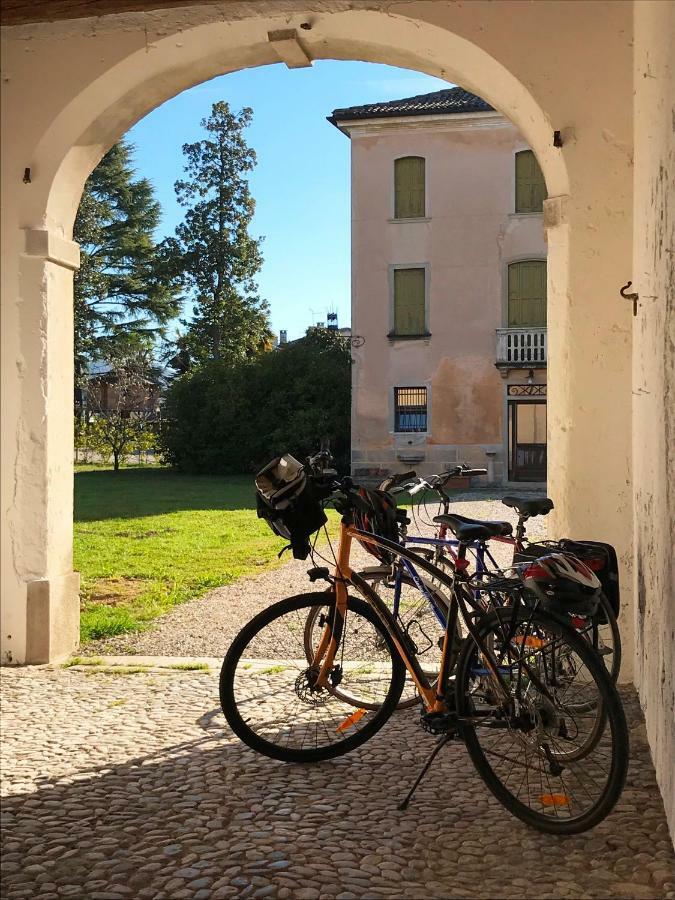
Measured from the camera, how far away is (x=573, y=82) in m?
4.93

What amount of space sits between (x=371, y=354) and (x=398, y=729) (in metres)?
19.1

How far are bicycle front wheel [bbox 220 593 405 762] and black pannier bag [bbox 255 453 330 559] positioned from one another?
0.27m

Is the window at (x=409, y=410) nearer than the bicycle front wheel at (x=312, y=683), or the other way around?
the bicycle front wheel at (x=312, y=683)

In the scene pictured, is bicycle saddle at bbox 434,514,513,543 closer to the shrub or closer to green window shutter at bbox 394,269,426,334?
green window shutter at bbox 394,269,426,334

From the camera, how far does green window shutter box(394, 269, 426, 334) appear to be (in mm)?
22812

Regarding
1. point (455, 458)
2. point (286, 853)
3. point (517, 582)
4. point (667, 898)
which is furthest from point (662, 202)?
point (455, 458)

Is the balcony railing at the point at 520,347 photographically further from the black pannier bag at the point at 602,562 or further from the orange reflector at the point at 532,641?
the orange reflector at the point at 532,641

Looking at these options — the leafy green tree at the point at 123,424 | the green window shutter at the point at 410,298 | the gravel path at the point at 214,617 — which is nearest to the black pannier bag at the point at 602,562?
the gravel path at the point at 214,617

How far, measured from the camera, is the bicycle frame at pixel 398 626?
3.39m

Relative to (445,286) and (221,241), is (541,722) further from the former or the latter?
(221,241)

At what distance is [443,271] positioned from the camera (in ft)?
74.4

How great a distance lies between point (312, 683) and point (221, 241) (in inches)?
1252

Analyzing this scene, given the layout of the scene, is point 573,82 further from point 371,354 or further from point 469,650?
point 371,354

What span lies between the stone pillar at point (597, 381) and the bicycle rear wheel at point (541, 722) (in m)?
1.78
